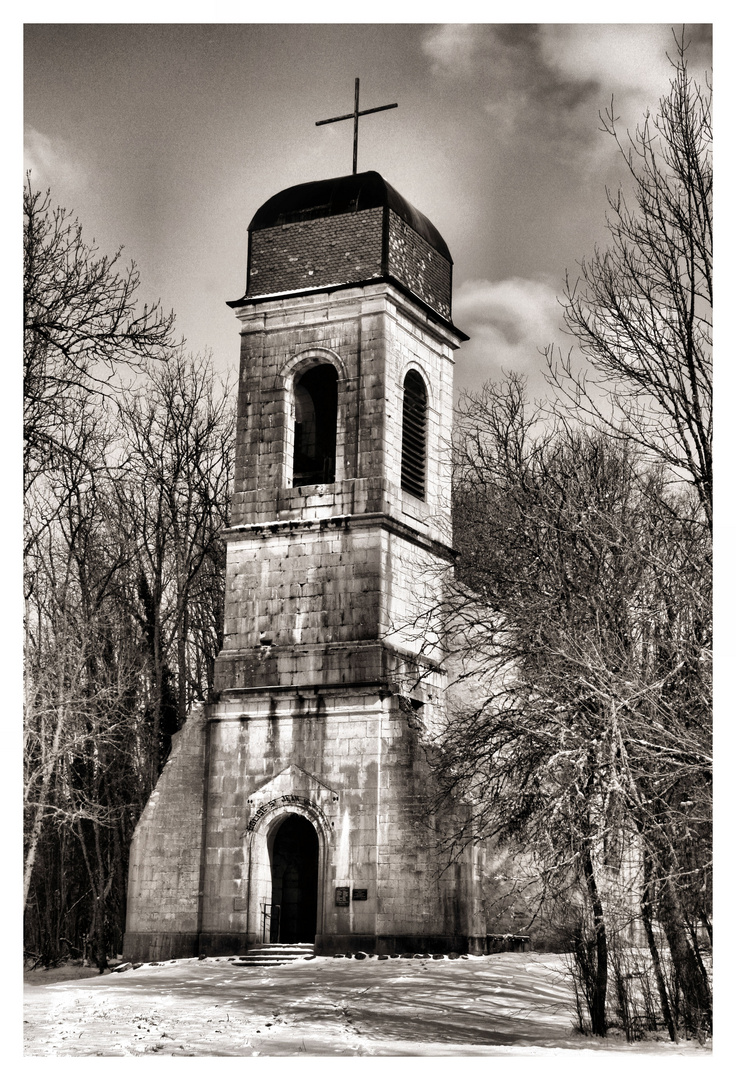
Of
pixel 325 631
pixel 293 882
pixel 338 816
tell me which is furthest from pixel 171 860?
pixel 325 631

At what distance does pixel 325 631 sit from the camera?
818 inches

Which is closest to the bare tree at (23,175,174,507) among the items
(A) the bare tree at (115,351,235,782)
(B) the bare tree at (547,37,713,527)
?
(B) the bare tree at (547,37,713,527)

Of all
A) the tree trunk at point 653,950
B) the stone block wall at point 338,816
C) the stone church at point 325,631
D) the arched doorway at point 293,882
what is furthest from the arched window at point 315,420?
the tree trunk at point 653,950

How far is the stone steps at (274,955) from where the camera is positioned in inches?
746

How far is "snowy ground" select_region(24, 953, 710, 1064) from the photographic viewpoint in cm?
1173

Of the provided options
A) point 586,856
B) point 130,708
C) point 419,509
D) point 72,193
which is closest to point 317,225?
point 419,509

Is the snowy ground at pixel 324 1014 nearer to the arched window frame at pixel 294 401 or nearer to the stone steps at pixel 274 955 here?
the stone steps at pixel 274 955

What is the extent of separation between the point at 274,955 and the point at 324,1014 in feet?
18.2

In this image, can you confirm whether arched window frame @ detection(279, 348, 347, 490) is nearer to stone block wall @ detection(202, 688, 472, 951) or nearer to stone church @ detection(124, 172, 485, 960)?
stone church @ detection(124, 172, 485, 960)

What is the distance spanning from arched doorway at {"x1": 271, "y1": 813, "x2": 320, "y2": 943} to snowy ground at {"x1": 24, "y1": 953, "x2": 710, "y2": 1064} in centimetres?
250

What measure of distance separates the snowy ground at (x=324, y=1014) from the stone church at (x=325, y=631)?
195 cm

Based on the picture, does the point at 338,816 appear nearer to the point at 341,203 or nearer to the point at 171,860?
the point at 171,860

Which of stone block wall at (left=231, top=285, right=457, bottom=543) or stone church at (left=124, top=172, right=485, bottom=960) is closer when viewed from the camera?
stone church at (left=124, top=172, right=485, bottom=960)

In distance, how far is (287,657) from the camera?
20875mm
